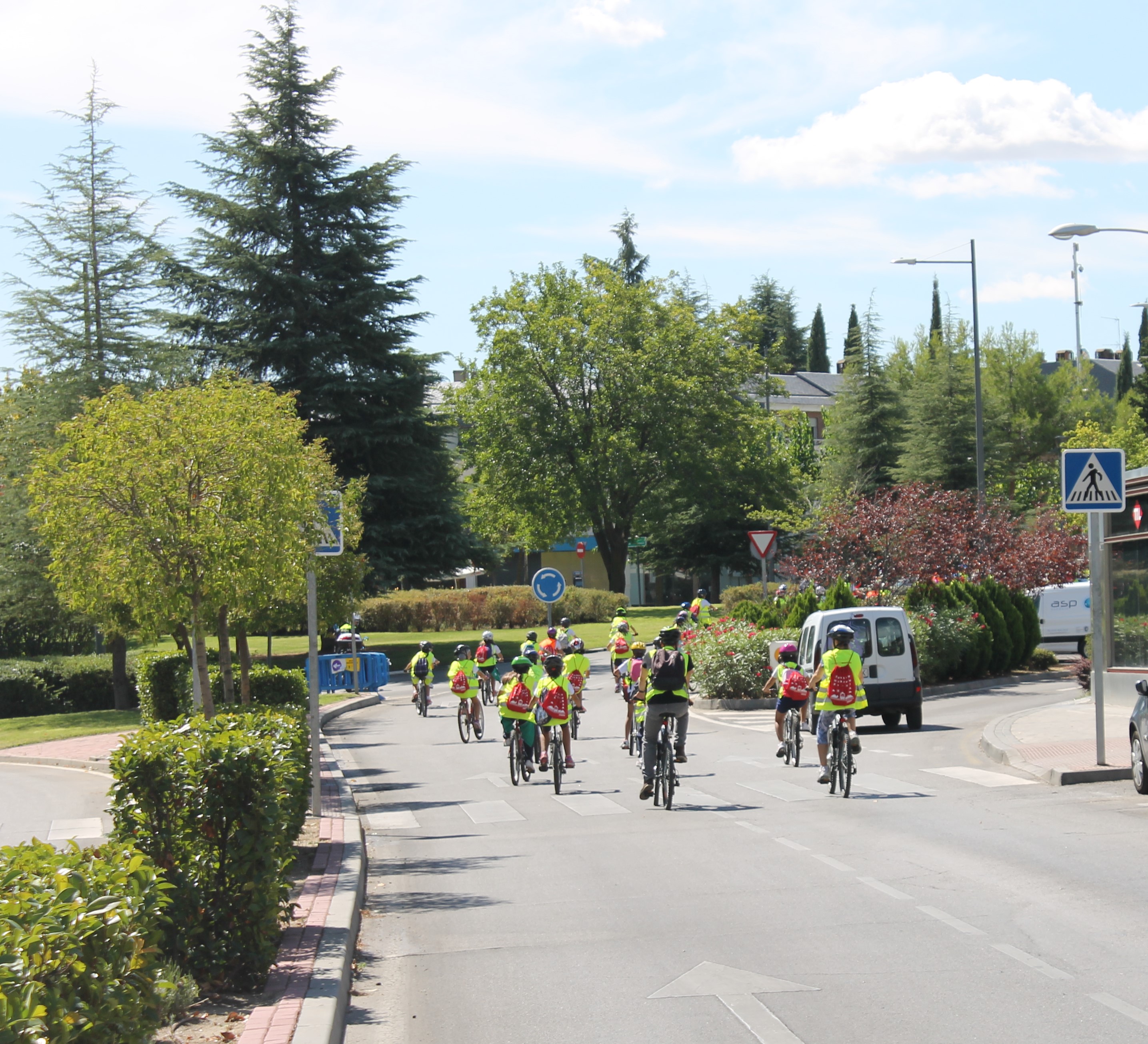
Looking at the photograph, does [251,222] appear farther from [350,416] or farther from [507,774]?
[507,774]

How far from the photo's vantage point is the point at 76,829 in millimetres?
14398

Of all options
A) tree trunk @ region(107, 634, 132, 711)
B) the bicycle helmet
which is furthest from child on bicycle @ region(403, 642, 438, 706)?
tree trunk @ region(107, 634, 132, 711)

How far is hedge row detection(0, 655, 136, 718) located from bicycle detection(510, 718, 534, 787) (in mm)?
22709

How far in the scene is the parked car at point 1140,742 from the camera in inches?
499

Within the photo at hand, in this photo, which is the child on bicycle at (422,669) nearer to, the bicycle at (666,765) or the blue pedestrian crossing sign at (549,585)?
the blue pedestrian crossing sign at (549,585)

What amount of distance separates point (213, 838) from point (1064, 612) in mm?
31345

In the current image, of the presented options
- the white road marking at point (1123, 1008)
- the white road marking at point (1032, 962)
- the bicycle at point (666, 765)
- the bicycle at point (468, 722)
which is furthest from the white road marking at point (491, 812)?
the white road marking at point (1123, 1008)

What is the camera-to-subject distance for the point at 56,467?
1234 cm

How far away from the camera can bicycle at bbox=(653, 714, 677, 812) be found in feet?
44.1

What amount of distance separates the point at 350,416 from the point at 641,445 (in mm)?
16336

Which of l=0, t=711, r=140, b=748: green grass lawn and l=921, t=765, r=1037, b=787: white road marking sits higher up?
l=921, t=765, r=1037, b=787: white road marking

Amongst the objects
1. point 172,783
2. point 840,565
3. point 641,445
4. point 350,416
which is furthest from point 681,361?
point 172,783

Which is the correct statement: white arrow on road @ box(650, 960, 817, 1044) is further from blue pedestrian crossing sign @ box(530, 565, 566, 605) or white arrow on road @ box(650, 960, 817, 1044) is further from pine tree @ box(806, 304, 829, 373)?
pine tree @ box(806, 304, 829, 373)

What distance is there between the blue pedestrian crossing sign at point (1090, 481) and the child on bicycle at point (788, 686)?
3.69 m
